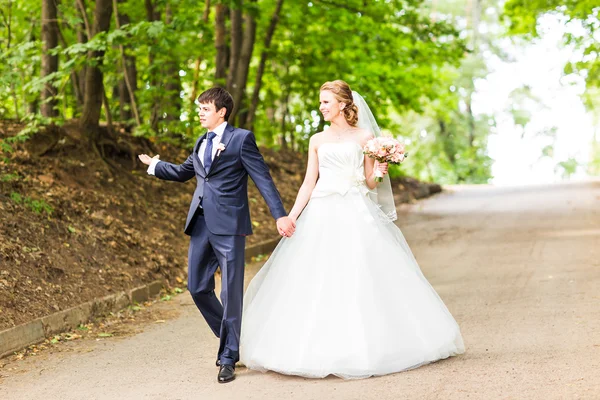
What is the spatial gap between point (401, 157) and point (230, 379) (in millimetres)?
2178

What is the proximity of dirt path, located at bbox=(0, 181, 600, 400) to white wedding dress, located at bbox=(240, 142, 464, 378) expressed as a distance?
0.48 ft

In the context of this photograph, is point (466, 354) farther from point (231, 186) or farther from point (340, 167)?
point (231, 186)

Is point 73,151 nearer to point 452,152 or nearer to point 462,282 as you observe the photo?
point 462,282

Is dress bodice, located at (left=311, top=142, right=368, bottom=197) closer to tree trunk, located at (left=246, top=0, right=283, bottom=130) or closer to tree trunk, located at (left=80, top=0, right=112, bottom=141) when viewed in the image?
tree trunk, located at (left=80, top=0, right=112, bottom=141)

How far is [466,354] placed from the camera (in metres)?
6.70

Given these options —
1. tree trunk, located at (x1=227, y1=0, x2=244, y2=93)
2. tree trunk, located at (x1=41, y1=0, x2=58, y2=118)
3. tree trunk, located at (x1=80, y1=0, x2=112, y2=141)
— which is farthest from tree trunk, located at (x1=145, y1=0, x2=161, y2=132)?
tree trunk, located at (x1=227, y1=0, x2=244, y2=93)

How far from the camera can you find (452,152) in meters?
44.8

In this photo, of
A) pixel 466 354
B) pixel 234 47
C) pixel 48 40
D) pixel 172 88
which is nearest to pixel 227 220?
pixel 466 354

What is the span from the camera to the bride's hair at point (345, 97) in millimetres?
6789

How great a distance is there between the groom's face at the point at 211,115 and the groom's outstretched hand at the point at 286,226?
88 cm

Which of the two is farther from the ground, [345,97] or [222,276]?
[345,97]

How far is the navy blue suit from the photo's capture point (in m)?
6.33

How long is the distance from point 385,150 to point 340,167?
41 cm

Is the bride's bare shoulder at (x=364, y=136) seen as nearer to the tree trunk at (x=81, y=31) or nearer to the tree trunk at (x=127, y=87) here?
the tree trunk at (x=81, y=31)
